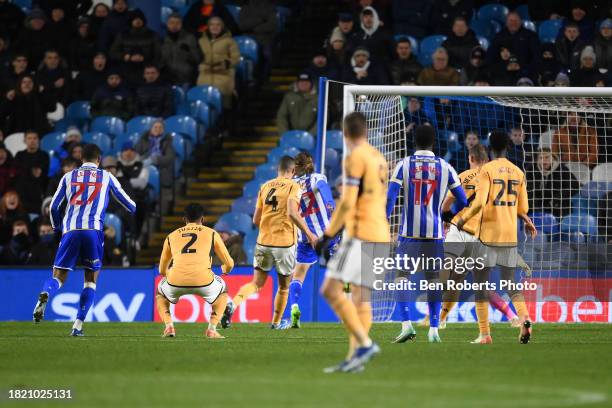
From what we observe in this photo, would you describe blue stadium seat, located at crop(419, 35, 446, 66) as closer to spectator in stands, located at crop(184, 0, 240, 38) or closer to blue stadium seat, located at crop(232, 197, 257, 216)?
spectator in stands, located at crop(184, 0, 240, 38)

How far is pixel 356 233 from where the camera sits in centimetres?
924

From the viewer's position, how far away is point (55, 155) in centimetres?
2092

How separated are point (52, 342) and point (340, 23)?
10822 millimetres

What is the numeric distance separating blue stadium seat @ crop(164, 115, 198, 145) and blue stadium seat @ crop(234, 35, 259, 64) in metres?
2.19

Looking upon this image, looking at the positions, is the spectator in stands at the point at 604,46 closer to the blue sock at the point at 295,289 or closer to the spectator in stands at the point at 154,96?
the blue sock at the point at 295,289

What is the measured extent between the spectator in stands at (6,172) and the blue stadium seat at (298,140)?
4712mm

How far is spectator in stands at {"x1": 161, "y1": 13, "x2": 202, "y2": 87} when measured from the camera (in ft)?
73.8

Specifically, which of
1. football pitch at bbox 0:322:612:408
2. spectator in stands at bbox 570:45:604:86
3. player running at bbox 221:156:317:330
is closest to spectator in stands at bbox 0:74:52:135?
player running at bbox 221:156:317:330

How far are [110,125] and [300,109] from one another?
3.60 meters

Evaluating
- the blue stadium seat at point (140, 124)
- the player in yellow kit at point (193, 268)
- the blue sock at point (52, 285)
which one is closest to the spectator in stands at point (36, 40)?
the blue stadium seat at point (140, 124)

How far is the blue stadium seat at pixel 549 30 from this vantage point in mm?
20984

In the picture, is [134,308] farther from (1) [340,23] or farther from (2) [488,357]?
(2) [488,357]

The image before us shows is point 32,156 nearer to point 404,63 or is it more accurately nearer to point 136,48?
point 136,48

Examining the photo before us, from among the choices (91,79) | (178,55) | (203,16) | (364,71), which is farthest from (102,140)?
(364,71)
